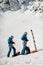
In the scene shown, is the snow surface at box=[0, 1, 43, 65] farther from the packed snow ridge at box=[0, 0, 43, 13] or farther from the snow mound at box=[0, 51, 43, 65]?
the snow mound at box=[0, 51, 43, 65]

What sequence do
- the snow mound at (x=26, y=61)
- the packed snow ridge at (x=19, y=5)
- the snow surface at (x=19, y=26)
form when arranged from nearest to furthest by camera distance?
1. the snow mound at (x=26, y=61)
2. the snow surface at (x=19, y=26)
3. the packed snow ridge at (x=19, y=5)

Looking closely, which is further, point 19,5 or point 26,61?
point 19,5

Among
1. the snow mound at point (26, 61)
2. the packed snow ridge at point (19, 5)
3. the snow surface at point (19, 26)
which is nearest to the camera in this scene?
the snow mound at point (26, 61)

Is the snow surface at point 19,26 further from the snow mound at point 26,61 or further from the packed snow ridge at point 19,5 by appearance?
the snow mound at point 26,61

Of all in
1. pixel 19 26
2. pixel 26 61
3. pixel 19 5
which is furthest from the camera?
pixel 19 5

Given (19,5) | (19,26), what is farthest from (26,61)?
(19,5)

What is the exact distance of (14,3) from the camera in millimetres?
38062

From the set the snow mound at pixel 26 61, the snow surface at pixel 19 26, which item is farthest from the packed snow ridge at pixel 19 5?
the snow mound at pixel 26 61

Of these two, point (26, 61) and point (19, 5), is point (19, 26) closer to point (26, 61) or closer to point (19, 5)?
point (19, 5)

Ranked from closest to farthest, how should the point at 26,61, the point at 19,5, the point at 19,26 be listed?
the point at 26,61 → the point at 19,26 → the point at 19,5

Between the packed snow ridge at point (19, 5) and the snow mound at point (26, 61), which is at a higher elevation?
the packed snow ridge at point (19, 5)

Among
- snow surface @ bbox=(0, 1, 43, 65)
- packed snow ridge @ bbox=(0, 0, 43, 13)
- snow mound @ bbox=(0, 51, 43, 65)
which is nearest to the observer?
snow mound @ bbox=(0, 51, 43, 65)

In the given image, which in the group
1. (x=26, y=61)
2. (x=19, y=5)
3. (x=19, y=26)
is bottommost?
(x=26, y=61)

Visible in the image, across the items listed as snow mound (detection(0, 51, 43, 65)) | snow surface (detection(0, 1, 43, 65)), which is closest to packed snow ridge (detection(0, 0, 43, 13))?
snow surface (detection(0, 1, 43, 65))
